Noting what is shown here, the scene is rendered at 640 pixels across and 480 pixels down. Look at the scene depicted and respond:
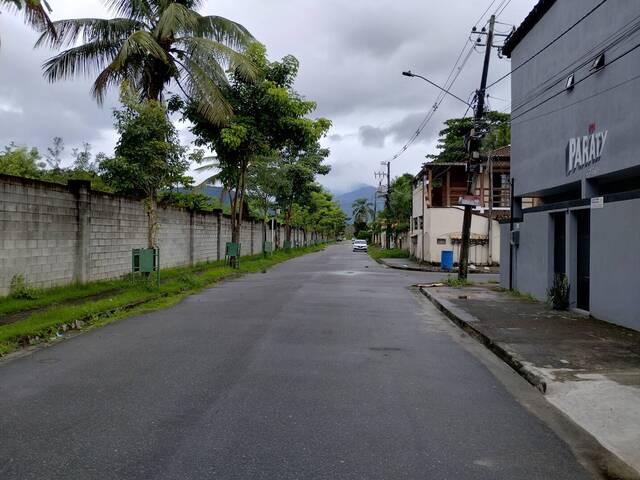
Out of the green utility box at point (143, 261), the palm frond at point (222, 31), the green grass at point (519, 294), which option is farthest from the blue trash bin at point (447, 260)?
the green utility box at point (143, 261)

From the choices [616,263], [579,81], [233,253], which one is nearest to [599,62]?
[579,81]

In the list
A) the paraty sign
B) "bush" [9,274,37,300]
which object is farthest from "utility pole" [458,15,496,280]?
"bush" [9,274,37,300]

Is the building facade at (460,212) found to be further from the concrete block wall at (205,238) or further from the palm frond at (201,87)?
the palm frond at (201,87)

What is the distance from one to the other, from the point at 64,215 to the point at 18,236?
75.9 inches

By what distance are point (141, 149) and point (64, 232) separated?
2916 millimetres

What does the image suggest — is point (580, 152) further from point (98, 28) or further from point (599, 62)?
point (98, 28)

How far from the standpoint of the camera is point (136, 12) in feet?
54.2

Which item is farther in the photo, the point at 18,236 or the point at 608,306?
the point at 18,236

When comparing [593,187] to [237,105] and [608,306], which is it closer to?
[608,306]

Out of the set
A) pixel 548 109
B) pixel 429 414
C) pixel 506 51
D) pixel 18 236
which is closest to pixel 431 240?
pixel 506 51

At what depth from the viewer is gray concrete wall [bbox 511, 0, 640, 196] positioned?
995cm

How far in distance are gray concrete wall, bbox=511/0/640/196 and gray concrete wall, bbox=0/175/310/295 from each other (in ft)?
38.7

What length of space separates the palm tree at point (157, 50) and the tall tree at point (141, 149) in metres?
1.35

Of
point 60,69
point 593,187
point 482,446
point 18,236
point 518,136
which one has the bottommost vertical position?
point 482,446
